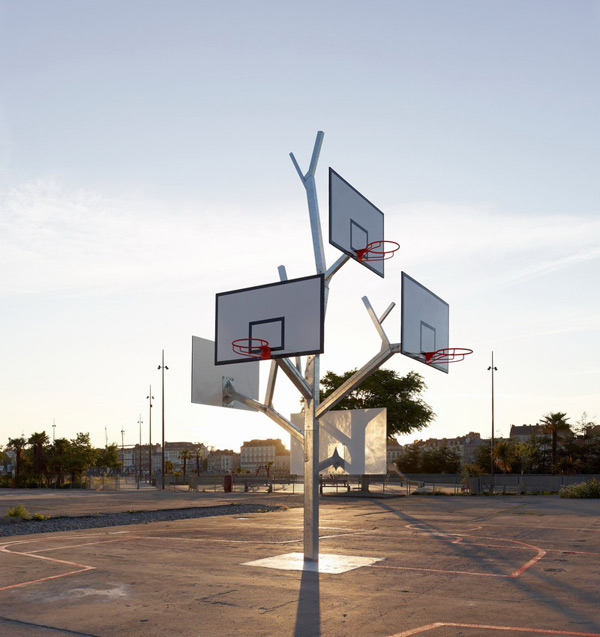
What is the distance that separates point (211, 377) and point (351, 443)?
137 inches

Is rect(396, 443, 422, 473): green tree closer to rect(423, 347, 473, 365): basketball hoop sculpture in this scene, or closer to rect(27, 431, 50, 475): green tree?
rect(27, 431, 50, 475): green tree

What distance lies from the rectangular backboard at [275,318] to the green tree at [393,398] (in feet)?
148

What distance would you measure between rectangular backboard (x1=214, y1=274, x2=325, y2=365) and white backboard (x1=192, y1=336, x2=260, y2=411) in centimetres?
67

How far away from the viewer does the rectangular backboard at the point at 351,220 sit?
43.6ft

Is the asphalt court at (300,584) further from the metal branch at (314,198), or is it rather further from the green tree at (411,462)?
the green tree at (411,462)

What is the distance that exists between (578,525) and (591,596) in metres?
11.4

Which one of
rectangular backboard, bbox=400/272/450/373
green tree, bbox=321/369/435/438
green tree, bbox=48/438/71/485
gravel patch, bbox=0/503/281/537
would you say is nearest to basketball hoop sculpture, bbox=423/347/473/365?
rectangular backboard, bbox=400/272/450/373

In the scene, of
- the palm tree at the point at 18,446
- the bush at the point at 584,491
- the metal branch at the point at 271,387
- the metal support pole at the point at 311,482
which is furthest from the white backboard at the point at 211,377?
the palm tree at the point at 18,446

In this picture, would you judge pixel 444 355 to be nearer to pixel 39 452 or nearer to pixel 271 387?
pixel 271 387

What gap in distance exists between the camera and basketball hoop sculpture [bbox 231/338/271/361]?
42.3 ft

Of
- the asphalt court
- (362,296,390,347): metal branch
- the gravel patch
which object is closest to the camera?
the asphalt court

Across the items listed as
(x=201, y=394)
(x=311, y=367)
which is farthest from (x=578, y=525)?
(x=201, y=394)

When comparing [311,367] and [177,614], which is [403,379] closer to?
[311,367]

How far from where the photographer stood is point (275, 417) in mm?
14266
